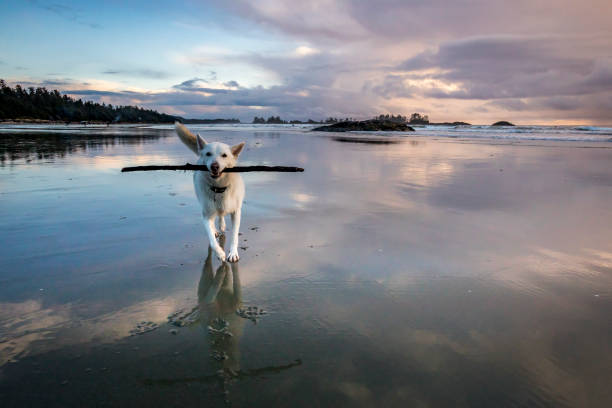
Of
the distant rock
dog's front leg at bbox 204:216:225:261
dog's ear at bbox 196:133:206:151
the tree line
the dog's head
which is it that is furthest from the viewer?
the tree line

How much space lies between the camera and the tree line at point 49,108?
4085 inches

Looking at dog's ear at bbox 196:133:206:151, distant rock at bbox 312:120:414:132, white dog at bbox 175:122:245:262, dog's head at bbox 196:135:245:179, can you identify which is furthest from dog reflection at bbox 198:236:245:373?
distant rock at bbox 312:120:414:132

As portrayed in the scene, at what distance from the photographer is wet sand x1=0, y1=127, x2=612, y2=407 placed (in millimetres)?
2250

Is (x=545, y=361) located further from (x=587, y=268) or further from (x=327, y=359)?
(x=587, y=268)

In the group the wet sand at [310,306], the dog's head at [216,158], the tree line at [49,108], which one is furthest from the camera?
the tree line at [49,108]

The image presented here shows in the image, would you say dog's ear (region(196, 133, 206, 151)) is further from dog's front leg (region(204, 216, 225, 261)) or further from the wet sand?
the wet sand

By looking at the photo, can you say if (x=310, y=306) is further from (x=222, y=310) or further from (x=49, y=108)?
(x=49, y=108)

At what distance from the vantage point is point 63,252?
176 inches

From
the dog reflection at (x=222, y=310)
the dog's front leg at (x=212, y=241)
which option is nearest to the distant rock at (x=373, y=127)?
the dog's front leg at (x=212, y=241)

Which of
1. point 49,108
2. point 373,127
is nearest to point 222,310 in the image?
point 373,127

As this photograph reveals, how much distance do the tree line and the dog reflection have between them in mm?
119531

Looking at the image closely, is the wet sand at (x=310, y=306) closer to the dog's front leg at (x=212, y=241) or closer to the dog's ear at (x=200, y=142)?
the dog's front leg at (x=212, y=241)

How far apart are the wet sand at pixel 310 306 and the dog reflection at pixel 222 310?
0.02 metres

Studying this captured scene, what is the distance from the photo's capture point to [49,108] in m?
119
